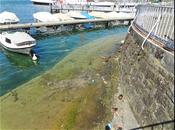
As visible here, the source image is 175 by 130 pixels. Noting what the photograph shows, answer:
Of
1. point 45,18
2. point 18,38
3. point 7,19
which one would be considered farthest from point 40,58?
point 45,18

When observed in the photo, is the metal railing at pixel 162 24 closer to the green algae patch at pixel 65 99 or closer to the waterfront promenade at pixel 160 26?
the waterfront promenade at pixel 160 26

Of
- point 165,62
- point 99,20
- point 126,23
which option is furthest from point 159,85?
point 126,23

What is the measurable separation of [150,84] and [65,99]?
9.75 meters

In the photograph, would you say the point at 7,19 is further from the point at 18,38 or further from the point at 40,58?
the point at 40,58

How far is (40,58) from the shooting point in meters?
47.7

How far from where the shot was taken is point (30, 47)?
4884cm

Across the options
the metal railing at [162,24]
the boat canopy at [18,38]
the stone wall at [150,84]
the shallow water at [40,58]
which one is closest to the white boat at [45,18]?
the shallow water at [40,58]

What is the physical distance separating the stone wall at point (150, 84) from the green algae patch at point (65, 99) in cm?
277

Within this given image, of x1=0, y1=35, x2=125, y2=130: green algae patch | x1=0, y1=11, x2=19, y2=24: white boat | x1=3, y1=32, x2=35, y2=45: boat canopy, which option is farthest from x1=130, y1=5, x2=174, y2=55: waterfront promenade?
x1=0, y1=11, x2=19, y2=24: white boat

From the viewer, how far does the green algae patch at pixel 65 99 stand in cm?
2622

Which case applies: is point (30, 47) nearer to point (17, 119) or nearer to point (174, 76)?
point (17, 119)

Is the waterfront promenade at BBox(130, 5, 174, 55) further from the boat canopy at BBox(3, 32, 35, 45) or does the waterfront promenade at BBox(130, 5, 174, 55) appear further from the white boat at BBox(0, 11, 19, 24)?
the white boat at BBox(0, 11, 19, 24)

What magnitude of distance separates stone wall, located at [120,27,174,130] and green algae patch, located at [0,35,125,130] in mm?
2766

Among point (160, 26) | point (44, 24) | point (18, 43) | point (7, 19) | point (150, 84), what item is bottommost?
point (44, 24)
